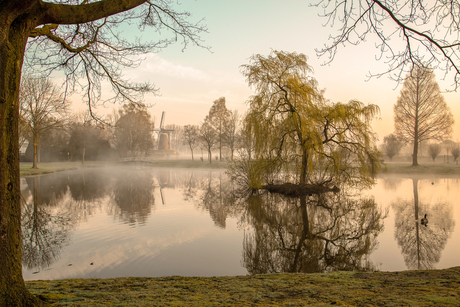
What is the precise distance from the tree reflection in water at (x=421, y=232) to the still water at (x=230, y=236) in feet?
0.08

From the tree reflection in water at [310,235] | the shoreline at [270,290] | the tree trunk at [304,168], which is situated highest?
the tree trunk at [304,168]

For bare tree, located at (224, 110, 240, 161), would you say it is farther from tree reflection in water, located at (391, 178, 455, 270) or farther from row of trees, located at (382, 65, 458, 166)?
tree reflection in water, located at (391, 178, 455, 270)

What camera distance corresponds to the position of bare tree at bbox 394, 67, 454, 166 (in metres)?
30.8

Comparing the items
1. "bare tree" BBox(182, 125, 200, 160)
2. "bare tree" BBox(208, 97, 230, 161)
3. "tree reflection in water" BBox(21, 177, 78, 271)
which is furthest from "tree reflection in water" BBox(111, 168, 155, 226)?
"bare tree" BBox(182, 125, 200, 160)

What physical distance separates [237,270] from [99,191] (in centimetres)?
1388

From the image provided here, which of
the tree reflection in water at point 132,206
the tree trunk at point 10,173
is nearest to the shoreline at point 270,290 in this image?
the tree trunk at point 10,173

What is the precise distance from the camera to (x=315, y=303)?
2965 millimetres

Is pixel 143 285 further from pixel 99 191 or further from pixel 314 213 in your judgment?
pixel 99 191

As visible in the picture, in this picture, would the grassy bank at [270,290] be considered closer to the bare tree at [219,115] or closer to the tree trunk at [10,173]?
the tree trunk at [10,173]

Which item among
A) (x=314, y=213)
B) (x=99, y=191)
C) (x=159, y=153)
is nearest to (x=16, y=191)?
(x=314, y=213)

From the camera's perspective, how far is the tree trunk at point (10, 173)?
8.20ft

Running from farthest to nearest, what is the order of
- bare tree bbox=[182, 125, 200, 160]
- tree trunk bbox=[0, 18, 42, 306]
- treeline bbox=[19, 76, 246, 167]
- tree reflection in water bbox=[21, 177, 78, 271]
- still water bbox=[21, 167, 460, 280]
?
bare tree bbox=[182, 125, 200, 160] → treeline bbox=[19, 76, 246, 167] → tree reflection in water bbox=[21, 177, 78, 271] → still water bbox=[21, 167, 460, 280] → tree trunk bbox=[0, 18, 42, 306]

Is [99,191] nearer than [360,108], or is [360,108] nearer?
[360,108]

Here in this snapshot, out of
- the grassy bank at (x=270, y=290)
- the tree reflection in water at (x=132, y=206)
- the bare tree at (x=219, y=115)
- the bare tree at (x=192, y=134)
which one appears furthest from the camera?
the bare tree at (x=192, y=134)
